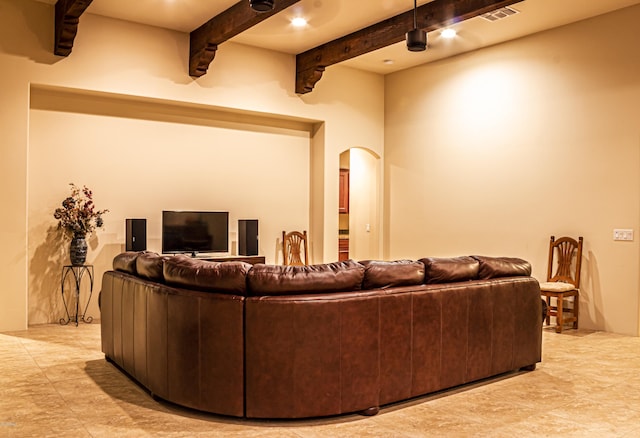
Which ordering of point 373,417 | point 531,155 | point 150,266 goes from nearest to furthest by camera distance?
point 373,417 < point 150,266 < point 531,155

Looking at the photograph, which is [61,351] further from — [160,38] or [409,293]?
[160,38]

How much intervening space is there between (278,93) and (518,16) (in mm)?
Answer: 3153

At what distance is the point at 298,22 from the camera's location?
6.60 metres

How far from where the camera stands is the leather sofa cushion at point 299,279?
3262 millimetres

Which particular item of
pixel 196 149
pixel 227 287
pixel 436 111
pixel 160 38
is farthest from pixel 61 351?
pixel 436 111

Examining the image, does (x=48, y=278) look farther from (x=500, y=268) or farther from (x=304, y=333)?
(x=500, y=268)

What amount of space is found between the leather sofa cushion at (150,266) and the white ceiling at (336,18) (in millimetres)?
3207

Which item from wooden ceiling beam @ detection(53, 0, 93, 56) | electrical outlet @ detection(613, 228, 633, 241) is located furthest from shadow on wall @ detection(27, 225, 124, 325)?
electrical outlet @ detection(613, 228, 633, 241)

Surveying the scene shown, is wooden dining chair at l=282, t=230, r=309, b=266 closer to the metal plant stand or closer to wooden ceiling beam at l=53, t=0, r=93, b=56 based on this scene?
the metal plant stand

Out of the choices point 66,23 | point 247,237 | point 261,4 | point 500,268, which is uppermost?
Answer: point 66,23

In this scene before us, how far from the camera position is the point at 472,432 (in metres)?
3.15

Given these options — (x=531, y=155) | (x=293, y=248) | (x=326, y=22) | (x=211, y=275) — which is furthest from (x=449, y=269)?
(x=293, y=248)

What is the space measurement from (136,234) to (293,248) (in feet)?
7.78

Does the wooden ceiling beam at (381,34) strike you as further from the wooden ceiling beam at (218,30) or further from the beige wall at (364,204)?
the beige wall at (364,204)
